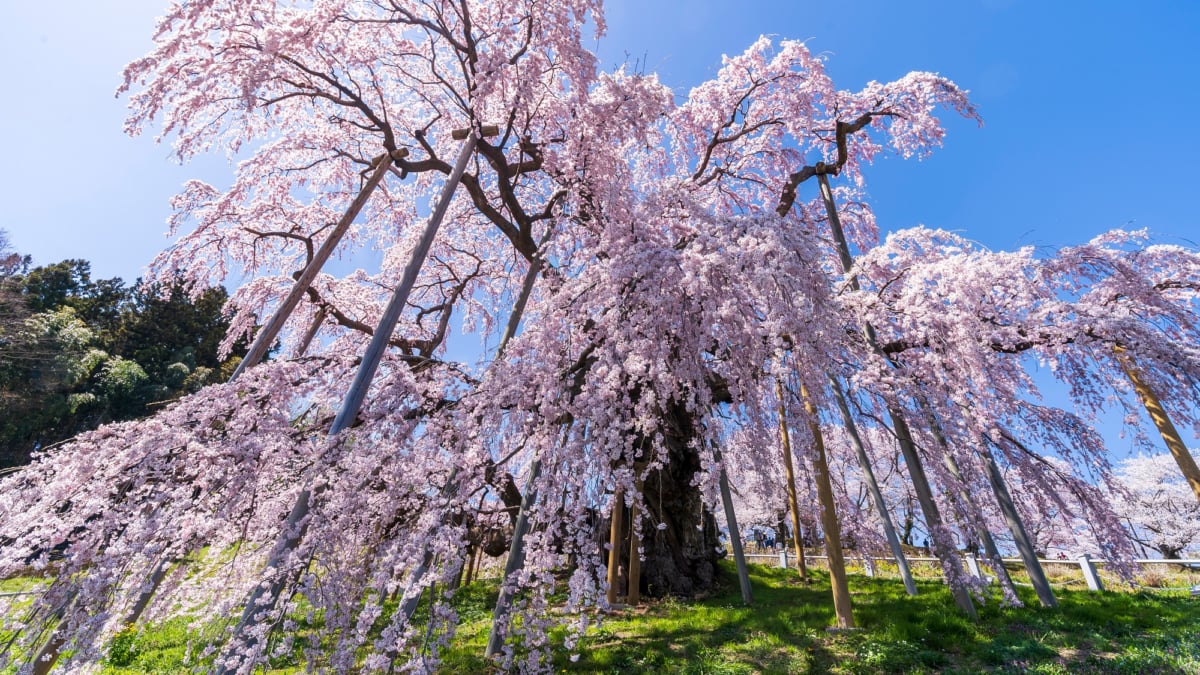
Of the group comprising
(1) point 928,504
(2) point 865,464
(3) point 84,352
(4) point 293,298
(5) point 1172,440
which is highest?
(3) point 84,352

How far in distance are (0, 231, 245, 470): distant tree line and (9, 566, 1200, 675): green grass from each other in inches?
566

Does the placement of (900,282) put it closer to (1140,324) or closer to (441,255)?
(1140,324)

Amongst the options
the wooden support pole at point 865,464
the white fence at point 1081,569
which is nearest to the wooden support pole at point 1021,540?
the wooden support pole at point 865,464

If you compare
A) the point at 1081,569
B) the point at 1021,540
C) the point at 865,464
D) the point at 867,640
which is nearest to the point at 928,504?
the point at 865,464

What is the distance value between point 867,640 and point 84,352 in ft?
102

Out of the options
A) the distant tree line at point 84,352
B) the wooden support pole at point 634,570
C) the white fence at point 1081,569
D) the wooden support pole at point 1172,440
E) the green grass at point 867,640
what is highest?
the distant tree line at point 84,352

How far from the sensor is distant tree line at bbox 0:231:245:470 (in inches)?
761

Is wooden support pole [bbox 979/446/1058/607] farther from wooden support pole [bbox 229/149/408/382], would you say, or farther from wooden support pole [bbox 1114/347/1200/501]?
wooden support pole [bbox 229/149/408/382]

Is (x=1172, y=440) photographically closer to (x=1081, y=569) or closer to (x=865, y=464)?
(x=1081, y=569)

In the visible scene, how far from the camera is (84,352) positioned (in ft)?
70.8

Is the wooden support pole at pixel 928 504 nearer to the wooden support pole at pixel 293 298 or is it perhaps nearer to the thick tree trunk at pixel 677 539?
the thick tree trunk at pixel 677 539

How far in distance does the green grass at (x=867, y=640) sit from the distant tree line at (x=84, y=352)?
47.1ft

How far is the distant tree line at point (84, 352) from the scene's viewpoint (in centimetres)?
1933

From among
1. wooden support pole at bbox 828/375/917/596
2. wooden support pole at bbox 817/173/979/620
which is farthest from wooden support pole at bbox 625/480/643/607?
wooden support pole at bbox 817/173/979/620
